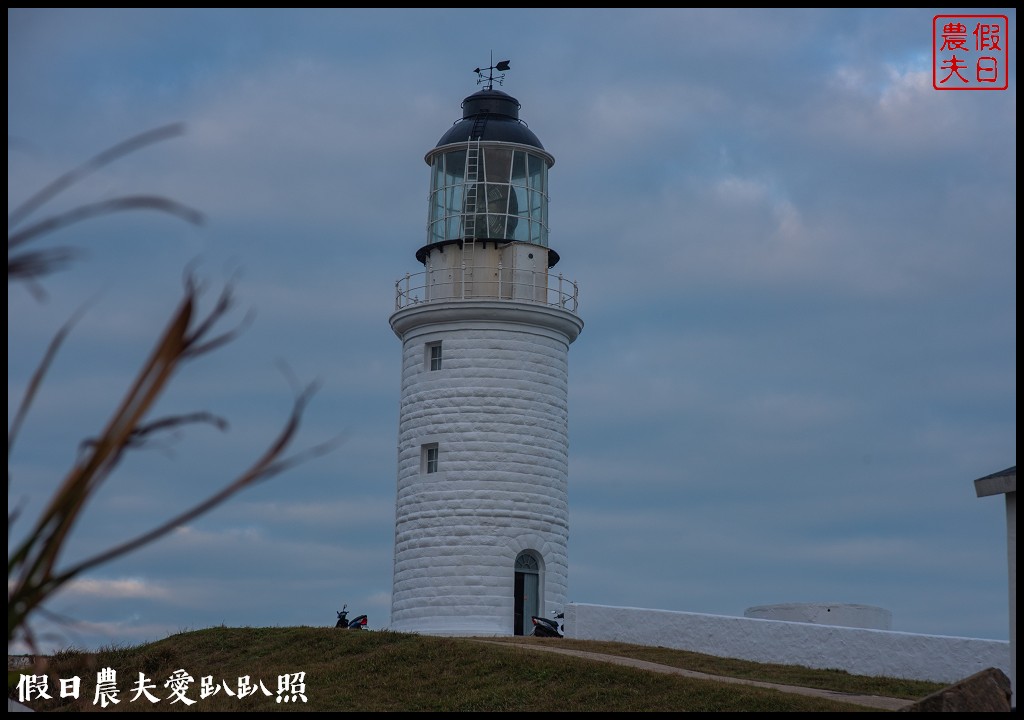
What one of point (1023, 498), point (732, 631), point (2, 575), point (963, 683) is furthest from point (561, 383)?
point (2, 575)

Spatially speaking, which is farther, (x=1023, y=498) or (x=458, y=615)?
(x=458, y=615)

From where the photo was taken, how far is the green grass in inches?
666

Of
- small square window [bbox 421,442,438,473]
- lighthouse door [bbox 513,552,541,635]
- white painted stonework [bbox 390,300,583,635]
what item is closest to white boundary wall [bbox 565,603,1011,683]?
lighthouse door [bbox 513,552,541,635]

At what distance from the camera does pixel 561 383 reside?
2845 cm

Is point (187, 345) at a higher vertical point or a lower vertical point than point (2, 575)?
higher

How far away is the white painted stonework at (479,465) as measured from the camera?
87.1ft

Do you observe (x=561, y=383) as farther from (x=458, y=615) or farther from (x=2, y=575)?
(x=2, y=575)

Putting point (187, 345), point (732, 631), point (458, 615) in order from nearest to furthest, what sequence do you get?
point (187, 345), point (732, 631), point (458, 615)

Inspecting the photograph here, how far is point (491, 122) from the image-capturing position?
96.9 feet

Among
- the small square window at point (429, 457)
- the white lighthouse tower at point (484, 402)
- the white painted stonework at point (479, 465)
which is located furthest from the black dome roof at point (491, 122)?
the small square window at point (429, 457)

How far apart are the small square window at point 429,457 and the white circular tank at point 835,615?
23.9 ft

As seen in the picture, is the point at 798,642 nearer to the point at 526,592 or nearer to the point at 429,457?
the point at 526,592

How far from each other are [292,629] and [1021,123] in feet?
57.2

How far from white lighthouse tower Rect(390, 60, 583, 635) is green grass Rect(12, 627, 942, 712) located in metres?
3.15
